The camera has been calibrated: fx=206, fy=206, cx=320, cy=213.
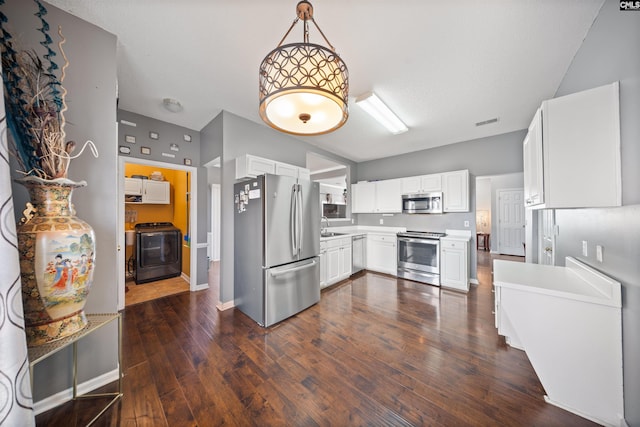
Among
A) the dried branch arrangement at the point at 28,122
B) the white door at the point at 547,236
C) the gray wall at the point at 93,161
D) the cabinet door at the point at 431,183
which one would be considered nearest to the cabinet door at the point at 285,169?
the gray wall at the point at 93,161

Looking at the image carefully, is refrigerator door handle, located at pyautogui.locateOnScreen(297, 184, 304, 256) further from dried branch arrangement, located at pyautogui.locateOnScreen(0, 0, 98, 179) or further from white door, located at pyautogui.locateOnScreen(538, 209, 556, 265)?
white door, located at pyautogui.locateOnScreen(538, 209, 556, 265)

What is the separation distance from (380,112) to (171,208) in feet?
16.0

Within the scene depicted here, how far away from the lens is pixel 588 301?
1305mm

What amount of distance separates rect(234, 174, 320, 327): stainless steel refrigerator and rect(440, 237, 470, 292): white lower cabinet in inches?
96.7

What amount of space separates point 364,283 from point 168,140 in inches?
164

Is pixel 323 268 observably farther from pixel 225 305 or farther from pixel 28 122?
pixel 28 122

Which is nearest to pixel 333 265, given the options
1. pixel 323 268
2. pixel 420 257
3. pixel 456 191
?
pixel 323 268

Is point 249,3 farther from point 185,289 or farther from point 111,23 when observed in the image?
point 185,289

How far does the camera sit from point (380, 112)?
114 inches

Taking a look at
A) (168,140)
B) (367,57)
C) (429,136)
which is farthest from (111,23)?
(429,136)

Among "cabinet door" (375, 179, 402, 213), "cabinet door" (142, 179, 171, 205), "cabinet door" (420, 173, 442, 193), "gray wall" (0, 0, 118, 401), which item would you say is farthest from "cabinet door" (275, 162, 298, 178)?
"cabinet door" (142, 179, 171, 205)

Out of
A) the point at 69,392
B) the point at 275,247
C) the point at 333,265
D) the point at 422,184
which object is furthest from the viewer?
the point at 422,184

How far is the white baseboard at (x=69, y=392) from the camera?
138 cm

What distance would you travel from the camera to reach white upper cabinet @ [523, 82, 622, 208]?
4.18ft
